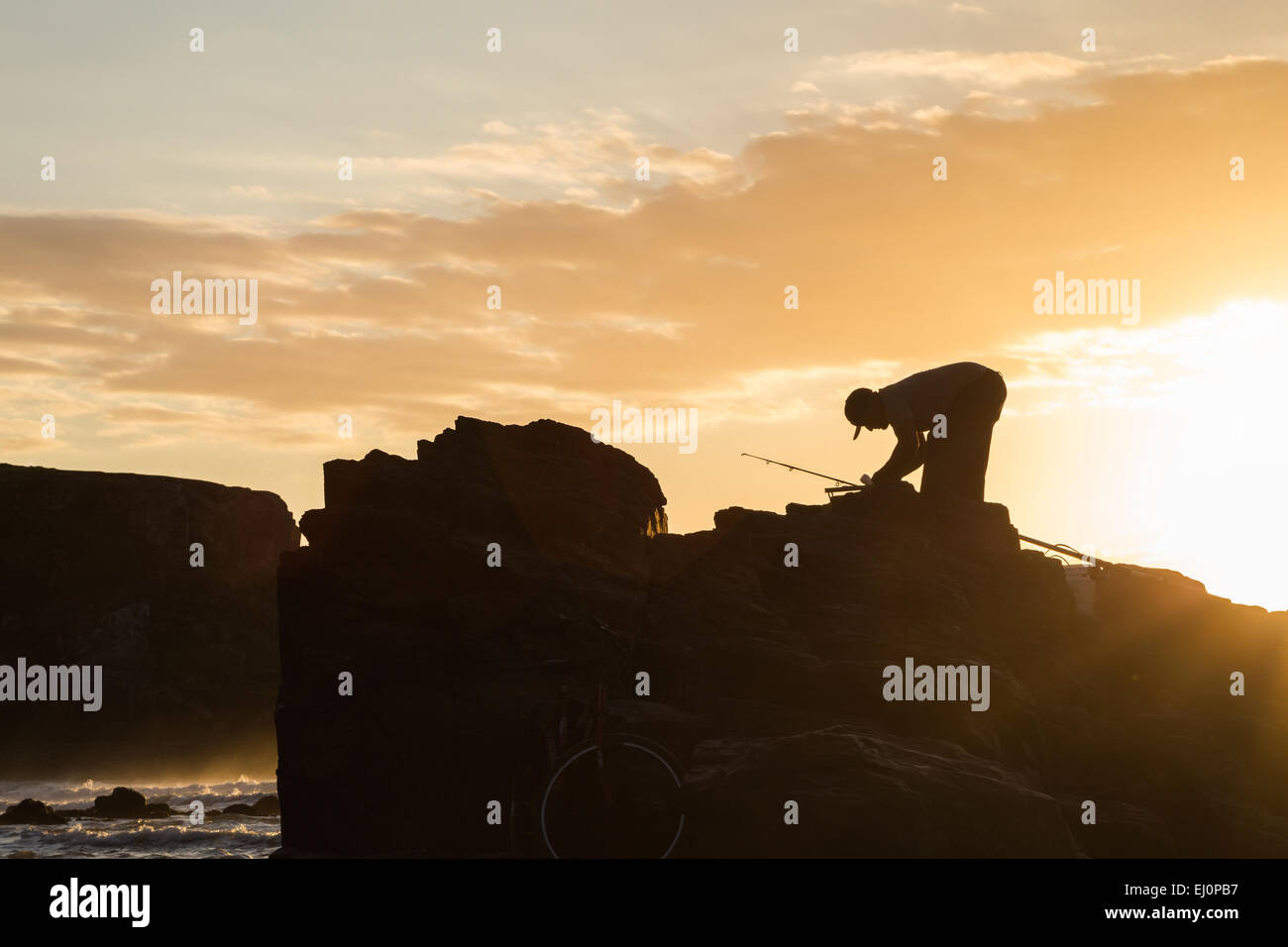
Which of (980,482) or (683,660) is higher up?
(980,482)

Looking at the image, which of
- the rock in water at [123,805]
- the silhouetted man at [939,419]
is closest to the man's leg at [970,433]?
the silhouetted man at [939,419]

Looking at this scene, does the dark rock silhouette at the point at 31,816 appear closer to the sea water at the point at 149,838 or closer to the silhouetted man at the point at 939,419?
the sea water at the point at 149,838

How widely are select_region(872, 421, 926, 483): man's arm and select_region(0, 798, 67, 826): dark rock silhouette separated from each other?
162 ft

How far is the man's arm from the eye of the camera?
27547 millimetres

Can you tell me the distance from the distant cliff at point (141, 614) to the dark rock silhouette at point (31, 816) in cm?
8723

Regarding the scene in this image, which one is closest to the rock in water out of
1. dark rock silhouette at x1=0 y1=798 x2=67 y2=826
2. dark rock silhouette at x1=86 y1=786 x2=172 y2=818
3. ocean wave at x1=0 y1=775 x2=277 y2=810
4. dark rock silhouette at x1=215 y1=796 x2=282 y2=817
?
dark rock silhouette at x1=86 y1=786 x2=172 y2=818

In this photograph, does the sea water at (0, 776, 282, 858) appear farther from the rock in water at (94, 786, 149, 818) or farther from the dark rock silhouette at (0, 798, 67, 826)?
the rock in water at (94, 786, 149, 818)

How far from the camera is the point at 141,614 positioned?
168 m

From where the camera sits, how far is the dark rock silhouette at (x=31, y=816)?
210 feet
